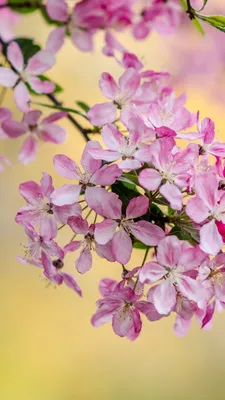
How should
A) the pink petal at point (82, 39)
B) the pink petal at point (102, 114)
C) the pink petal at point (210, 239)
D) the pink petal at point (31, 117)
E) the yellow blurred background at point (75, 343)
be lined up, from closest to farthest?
the pink petal at point (210, 239), the pink petal at point (102, 114), the pink petal at point (31, 117), the pink petal at point (82, 39), the yellow blurred background at point (75, 343)

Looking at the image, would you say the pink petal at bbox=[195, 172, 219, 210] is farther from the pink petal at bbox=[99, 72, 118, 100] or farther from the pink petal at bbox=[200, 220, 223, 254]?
the pink petal at bbox=[99, 72, 118, 100]

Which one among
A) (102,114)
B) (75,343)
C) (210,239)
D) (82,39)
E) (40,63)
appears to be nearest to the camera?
(210,239)

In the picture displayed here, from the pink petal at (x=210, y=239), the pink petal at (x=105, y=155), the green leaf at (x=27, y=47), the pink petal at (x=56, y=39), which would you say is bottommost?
the pink petal at (x=210, y=239)

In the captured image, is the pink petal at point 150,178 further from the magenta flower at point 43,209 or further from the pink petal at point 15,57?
the pink petal at point 15,57

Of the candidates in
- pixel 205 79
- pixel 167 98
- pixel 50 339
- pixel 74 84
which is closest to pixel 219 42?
pixel 205 79

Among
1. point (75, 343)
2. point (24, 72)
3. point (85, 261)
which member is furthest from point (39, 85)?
point (75, 343)

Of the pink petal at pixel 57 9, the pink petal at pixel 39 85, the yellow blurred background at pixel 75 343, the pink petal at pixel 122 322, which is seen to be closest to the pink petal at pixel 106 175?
the pink petal at pixel 122 322

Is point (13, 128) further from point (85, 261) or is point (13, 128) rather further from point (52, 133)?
point (85, 261)
